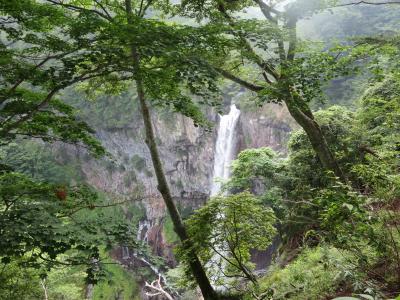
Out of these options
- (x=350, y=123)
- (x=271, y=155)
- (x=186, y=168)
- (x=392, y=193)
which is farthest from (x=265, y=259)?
(x=392, y=193)

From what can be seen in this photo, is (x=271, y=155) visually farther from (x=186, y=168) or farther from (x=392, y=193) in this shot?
(x=186, y=168)

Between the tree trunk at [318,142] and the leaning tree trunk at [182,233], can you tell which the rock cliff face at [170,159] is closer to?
the tree trunk at [318,142]

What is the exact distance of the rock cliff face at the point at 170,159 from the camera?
2320cm

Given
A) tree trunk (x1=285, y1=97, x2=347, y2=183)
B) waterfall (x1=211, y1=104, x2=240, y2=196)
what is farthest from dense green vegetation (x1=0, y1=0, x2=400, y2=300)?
waterfall (x1=211, y1=104, x2=240, y2=196)

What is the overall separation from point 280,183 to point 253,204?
5123 mm

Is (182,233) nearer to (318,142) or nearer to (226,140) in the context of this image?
(318,142)

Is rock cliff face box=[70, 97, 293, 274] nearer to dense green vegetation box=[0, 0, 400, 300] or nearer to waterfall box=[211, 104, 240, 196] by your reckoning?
waterfall box=[211, 104, 240, 196]

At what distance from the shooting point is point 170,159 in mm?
27391

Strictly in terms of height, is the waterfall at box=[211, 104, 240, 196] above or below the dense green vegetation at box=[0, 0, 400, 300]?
above

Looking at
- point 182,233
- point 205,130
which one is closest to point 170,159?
point 182,233

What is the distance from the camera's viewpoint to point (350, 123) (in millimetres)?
9477

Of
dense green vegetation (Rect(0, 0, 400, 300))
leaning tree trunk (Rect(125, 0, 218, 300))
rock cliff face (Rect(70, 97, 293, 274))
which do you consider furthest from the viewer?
rock cliff face (Rect(70, 97, 293, 274))

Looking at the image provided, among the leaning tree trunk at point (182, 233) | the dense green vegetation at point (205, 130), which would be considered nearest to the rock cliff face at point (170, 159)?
the dense green vegetation at point (205, 130)

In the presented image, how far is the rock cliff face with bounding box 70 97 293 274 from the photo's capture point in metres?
23.2
